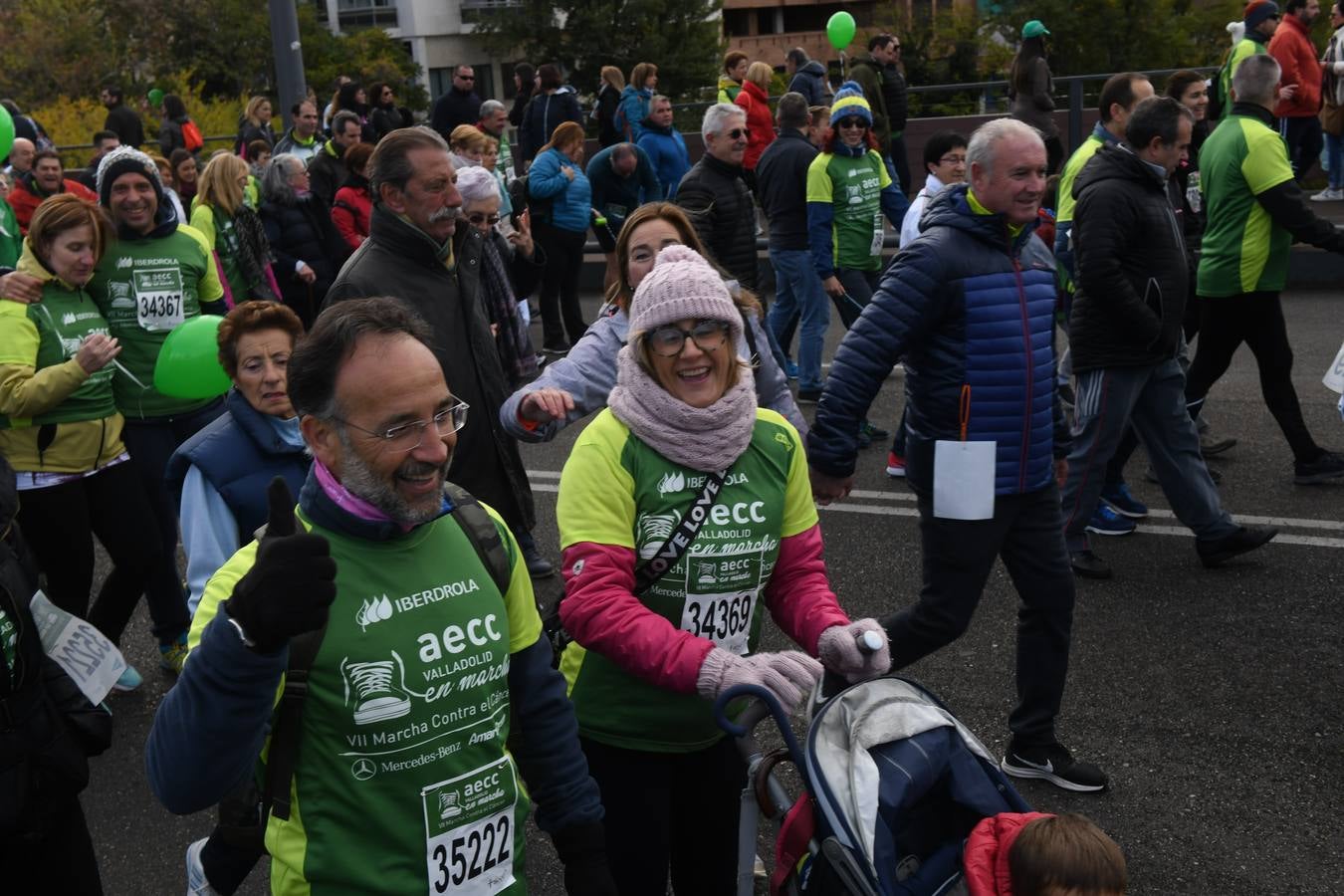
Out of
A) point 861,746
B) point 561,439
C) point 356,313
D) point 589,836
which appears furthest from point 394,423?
point 561,439

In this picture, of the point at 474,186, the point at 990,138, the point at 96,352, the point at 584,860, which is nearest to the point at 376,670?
the point at 584,860

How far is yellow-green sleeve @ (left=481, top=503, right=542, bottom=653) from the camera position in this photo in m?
2.60

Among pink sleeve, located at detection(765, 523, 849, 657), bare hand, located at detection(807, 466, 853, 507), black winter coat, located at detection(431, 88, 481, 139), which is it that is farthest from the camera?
black winter coat, located at detection(431, 88, 481, 139)

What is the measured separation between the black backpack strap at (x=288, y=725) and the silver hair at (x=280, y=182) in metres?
8.02

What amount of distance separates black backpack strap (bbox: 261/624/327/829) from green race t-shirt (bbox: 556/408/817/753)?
947 millimetres

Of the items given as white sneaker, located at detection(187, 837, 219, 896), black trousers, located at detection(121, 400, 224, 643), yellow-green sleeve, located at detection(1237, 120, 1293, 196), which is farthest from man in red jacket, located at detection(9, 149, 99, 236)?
white sneaker, located at detection(187, 837, 219, 896)

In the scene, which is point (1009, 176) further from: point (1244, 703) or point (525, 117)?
point (525, 117)

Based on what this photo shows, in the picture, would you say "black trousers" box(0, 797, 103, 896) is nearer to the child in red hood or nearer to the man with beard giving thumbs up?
the man with beard giving thumbs up

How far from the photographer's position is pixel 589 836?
8.74 ft

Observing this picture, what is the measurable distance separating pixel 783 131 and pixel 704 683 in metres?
7.02

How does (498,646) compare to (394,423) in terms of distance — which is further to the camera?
(498,646)

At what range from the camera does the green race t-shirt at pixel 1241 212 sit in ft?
22.9

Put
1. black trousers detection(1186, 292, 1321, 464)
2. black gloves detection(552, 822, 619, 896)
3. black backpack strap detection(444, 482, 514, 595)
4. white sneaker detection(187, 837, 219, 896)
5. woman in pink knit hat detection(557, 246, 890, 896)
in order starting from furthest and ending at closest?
black trousers detection(1186, 292, 1321, 464) → woman in pink knit hat detection(557, 246, 890, 896) → white sneaker detection(187, 837, 219, 896) → black gloves detection(552, 822, 619, 896) → black backpack strap detection(444, 482, 514, 595)

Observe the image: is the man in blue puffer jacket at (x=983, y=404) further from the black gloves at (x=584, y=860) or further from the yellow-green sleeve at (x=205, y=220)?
the yellow-green sleeve at (x=205, y=220)
